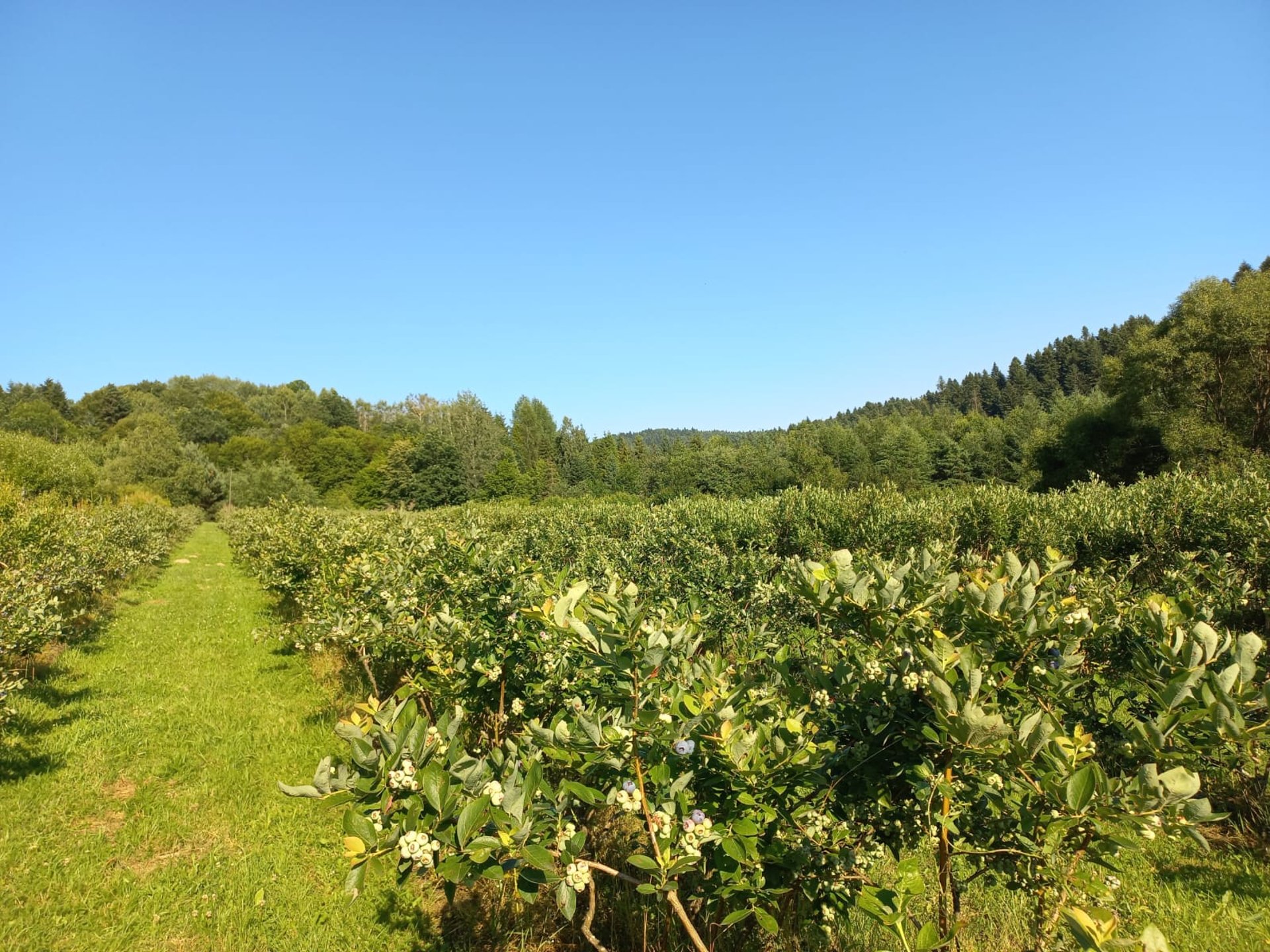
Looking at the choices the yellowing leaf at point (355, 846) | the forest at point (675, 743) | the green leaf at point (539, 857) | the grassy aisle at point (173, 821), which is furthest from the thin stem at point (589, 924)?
the grassy aisle at point (173, 821)

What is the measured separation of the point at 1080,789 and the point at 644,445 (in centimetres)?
8817


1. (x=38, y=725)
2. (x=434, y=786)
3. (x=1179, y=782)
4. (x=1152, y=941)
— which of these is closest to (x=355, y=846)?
(x=434, y=786)

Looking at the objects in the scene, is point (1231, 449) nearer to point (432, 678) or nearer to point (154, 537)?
point (432, 678)

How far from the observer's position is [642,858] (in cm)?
155

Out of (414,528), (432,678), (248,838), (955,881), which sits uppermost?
(414,528)

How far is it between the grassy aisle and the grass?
2 centimetres

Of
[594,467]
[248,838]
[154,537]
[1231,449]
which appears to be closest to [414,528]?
[248,838]

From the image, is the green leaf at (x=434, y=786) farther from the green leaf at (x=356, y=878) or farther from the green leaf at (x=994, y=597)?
the green leaf at (x=994, y=597)

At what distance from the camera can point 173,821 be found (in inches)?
198

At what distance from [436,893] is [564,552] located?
32.7 feet

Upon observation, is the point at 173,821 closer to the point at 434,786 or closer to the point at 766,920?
the point at 434,786

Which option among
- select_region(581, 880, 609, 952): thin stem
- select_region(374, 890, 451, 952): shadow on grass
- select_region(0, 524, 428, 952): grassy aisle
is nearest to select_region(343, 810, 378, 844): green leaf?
select_region(581, 880, 609, 952): thin stem

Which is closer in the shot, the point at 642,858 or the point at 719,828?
the point at 642,858

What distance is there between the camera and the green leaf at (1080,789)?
4.70 ft
